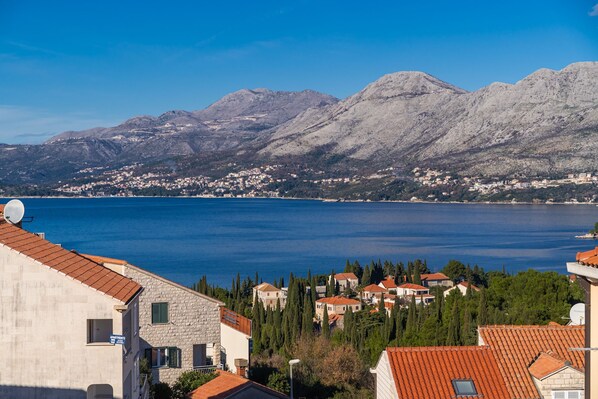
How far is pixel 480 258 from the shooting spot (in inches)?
3748

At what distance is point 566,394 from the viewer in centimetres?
1023

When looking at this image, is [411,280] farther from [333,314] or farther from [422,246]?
[422,246]

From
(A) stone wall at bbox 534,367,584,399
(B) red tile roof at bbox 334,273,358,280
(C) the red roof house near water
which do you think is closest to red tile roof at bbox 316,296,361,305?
(B) red tile roof at bbox 334,273,358,280

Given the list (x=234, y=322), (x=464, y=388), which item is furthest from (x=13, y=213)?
(x=234, y=322)

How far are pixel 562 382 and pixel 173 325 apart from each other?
9269 millimetres

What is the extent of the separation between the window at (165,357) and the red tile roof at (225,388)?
2.39 metres

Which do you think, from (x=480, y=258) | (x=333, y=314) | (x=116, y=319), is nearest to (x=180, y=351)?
(x=116, y=319)

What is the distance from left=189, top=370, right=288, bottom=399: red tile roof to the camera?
13.7 m

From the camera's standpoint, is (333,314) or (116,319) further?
(333,314)

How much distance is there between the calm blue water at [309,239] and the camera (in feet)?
295

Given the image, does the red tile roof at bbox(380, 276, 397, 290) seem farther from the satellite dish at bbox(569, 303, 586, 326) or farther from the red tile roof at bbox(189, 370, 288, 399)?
the satellite dish at bbox(569, 303, 586, 326)

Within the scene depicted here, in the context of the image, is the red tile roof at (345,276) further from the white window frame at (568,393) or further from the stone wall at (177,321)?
the white window frame at (568,393)

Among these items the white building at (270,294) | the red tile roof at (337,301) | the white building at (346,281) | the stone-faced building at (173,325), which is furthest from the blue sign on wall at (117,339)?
the white building at (346,281)

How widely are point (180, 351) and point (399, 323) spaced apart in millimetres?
21824
